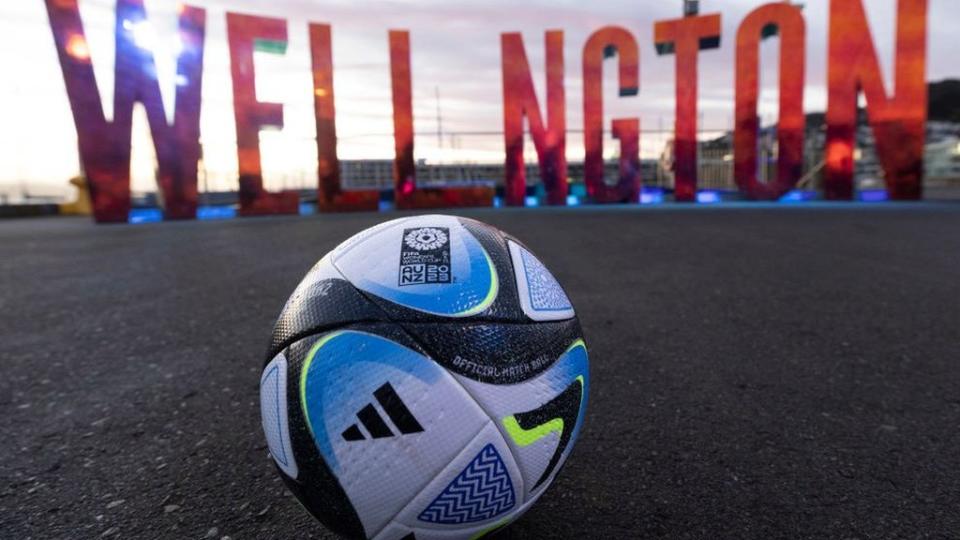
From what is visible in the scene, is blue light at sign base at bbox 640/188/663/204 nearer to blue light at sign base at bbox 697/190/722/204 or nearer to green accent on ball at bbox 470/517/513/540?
blue light at sign base at bbox 697/190/722/204

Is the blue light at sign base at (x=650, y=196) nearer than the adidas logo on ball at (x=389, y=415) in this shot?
No

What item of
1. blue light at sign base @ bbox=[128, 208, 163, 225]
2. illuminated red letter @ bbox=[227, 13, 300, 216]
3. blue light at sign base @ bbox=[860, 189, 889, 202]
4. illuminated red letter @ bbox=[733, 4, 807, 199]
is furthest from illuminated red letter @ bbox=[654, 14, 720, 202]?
blue light at sign base @ bbox=[128, 208, 163, 225]

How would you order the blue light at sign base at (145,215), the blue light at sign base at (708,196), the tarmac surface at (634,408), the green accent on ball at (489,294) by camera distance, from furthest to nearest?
the blue light at sign base at (708,196) < the blue light at sign base at (145,215) < the tarmac surface at (634,408) < the green accent on ball at (489,294)

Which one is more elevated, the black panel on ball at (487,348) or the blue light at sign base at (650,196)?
the blue light at sign base at (650,196)

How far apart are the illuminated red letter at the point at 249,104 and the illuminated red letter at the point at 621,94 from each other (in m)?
9.68

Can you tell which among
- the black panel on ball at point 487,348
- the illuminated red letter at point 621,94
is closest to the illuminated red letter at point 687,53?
the illuminated red letter at point 621,94

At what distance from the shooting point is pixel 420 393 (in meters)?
1.38

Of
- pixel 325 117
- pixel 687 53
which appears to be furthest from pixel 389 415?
pixel 687 53

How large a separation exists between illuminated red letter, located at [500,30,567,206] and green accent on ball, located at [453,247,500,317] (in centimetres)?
1820

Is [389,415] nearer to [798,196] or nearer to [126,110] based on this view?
[126,110]

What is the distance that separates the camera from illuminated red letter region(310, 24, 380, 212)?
17.7 metres

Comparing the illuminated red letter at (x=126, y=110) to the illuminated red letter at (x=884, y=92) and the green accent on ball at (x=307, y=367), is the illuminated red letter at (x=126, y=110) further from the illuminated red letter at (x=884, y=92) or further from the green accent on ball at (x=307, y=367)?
the illuminated red letter at (x=884, y=92)

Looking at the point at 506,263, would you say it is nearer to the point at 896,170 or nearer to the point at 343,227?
the point at 343,227

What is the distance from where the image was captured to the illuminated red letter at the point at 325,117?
17734mm
